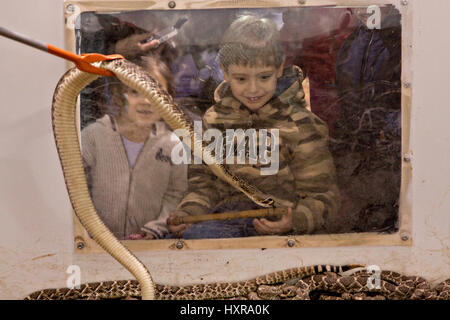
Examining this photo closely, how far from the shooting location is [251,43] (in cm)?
202

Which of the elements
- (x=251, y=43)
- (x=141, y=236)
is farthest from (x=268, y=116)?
(x=141, y=236)

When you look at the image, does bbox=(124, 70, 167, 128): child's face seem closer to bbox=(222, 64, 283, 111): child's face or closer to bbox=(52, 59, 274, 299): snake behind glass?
bbox=(52, 59, 274, 299): snake behind glass

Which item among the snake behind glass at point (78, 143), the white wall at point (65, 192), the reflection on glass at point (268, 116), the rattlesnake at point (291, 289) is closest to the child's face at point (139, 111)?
the reflection on glass at point (268, 116)

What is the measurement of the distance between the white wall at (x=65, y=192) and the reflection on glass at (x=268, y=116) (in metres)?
0.12

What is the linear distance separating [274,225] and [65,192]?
3.50 ft

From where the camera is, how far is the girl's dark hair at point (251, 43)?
2.00 m

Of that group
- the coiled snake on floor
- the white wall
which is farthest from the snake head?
the white wall

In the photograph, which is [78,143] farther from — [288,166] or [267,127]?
[288,166]

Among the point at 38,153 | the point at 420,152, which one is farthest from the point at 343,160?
the point at 38,153

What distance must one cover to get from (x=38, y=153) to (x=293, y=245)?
1.36 meters

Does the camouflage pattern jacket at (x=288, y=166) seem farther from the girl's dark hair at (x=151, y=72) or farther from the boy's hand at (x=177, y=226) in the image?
the girl's dark hair at (x=151, y=72)
